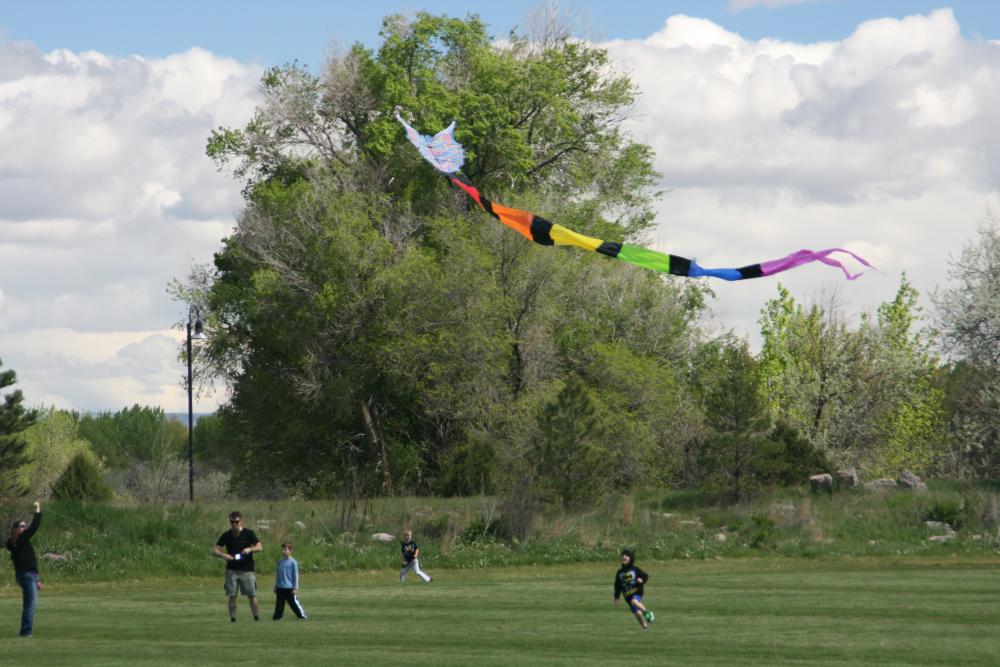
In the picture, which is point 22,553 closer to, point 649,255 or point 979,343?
point 649,255

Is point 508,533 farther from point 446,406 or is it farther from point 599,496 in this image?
point 446,406

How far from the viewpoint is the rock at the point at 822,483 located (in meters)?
42.8

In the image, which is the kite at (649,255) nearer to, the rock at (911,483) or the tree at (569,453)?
the tree at (569,453)

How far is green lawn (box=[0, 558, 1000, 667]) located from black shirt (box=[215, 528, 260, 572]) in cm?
94

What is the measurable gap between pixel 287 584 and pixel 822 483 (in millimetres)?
25241

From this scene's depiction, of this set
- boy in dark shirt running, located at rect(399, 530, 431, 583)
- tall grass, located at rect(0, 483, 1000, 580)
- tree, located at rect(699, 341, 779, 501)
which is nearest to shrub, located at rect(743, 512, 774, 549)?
tall grass, located at rect(0, 483, 1000, 580)

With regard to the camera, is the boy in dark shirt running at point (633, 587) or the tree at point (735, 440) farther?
the tree at point (735, 440)

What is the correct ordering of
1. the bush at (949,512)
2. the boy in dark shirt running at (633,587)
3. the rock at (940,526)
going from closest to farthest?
1. the boy in dark shirt running at (633,587)
2. the rock at (940,526)
3. the bush at (949,512)

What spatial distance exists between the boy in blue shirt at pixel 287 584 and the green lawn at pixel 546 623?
1.06 feet

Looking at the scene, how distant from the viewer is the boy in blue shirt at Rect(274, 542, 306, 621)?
70.8ft

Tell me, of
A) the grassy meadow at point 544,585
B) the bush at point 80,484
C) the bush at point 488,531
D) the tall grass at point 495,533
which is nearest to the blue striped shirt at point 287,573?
the grassy meadow at point 544,585

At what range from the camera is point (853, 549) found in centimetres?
3488

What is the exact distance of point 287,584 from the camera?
21.8 meters

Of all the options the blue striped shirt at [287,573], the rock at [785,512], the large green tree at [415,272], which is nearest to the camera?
the blue striped shirt at [287,573]
